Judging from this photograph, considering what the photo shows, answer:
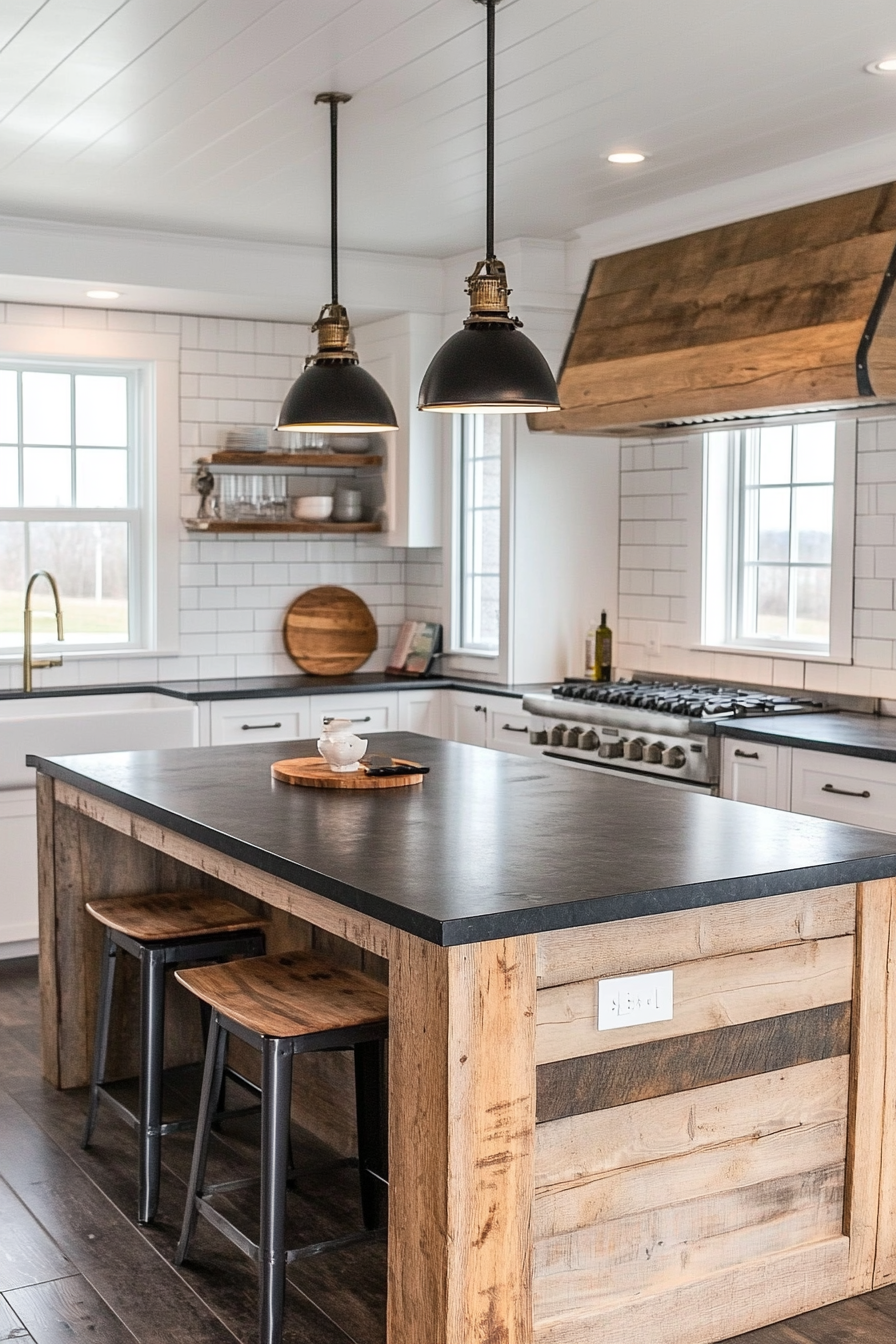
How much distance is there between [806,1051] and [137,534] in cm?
452

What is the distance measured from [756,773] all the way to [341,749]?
1.58 meters

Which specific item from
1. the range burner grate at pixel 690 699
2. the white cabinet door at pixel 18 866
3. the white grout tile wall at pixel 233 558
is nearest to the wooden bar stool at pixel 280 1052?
the range burner grate at pixel 690 699

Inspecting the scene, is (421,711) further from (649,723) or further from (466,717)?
(649,723)

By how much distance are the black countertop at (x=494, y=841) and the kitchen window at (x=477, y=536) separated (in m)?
2.56

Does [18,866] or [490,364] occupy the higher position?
[490,364]

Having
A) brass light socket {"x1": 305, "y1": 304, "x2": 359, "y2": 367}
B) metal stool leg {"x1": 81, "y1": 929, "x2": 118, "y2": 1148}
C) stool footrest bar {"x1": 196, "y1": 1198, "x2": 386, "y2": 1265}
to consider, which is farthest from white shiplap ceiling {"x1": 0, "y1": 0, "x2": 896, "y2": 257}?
stool footrest bar {"x1": 196, "y1": 1198, "x2": 386, "y2": 1265}

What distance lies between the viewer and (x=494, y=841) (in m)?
2.88

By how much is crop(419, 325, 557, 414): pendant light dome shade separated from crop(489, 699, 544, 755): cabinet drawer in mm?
2595

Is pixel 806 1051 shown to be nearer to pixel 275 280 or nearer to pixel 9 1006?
pixel 9 1006

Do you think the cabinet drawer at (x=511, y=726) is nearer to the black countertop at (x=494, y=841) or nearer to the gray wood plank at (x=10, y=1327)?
the black countertop at (x=494, y=841)

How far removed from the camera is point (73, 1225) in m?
3.20

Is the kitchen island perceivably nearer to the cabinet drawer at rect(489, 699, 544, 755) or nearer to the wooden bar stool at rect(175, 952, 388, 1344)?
the wooden bar stool at rect(175, 952, 388, 1344)

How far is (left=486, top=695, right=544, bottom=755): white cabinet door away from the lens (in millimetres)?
5770

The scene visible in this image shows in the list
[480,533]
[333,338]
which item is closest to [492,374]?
[333,338]
